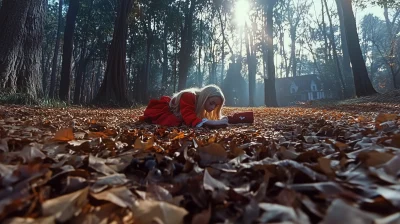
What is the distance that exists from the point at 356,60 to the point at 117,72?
8511 mm

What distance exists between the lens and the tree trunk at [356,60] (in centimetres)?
1051

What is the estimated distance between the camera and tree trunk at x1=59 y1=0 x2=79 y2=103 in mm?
10766

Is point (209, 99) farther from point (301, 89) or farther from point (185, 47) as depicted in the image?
point (301, 89)

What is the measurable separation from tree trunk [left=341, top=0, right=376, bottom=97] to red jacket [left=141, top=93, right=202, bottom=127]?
866 centimetres

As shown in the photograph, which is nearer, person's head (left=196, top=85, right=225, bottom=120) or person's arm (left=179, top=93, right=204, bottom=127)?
person's arm (left=179, top=93, right=204, bottom=127)

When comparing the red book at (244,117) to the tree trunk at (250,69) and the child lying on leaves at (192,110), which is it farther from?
the tree trunk at (250,69)

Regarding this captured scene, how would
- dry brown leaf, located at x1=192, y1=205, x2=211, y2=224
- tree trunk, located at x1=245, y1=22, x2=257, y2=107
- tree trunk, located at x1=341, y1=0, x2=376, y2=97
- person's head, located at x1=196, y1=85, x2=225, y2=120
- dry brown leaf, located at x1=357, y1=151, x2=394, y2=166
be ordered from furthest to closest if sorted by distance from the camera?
tree trunk, located at x1=245, y1=22, x2=257, y2=107
tree trunk, located at x1=341, y1=0, x2=376, y2=97
person's head, located at x1=196, y1=85, x2=225, y2=120
dry brown leaf, located at x1=357, y1=151, x2=394, y2=166
dry brown leaf, located at x1=192, y1=205, x2=211, y2=224

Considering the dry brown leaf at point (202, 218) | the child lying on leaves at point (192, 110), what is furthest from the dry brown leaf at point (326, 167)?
the child lying on leaves at point (192, 110)

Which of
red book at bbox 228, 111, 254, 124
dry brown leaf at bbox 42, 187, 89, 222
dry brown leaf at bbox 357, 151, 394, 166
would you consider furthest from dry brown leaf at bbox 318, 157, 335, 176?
red book at bbox 228, 111, 254, 124

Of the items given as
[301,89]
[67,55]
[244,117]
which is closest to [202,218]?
[244,117]

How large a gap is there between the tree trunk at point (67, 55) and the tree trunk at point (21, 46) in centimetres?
425

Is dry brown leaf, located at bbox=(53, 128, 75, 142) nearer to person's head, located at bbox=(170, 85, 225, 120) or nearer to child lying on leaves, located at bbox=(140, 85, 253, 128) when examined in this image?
child lying on leaves, located at bbox=(140, 85, 253, 128)

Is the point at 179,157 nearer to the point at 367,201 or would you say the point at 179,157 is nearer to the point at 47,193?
the point at 47,193

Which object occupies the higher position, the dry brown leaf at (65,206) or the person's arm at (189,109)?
the person's arm at (189,109)
